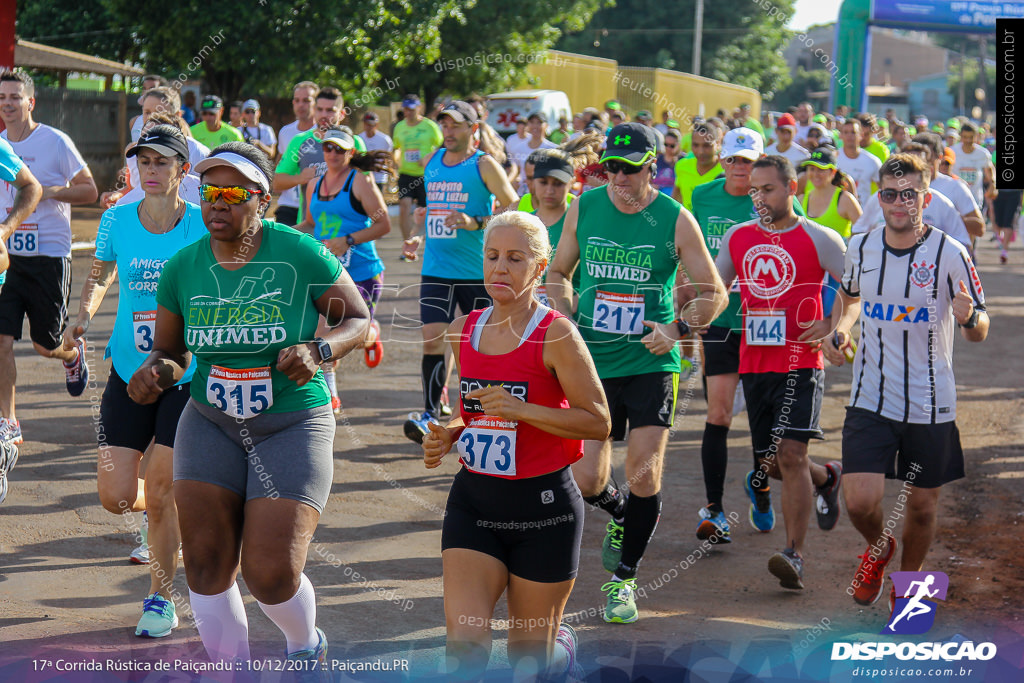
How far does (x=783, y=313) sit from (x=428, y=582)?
230 centimetres

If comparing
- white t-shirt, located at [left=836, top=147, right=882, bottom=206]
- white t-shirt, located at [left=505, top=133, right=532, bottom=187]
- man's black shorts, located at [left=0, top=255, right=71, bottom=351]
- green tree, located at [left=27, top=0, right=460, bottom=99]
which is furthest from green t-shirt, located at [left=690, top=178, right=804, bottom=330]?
green tree, located at [left=27, top=0, right=460, bottom=99]

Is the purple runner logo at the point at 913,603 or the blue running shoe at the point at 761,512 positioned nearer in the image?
the purple runner logo at the point at 913,603

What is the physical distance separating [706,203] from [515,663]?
14.5 ft

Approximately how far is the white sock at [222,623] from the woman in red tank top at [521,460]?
81 centimetres

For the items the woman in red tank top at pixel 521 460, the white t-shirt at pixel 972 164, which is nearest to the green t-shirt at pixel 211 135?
the woman in red tank top at pixel 521 460

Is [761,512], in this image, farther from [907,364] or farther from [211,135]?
[211,135]

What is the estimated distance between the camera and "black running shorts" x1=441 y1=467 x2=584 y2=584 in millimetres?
3799

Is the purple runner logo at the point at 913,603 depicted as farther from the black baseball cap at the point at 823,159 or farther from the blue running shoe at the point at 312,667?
the black baseball cap at the point at 823,159

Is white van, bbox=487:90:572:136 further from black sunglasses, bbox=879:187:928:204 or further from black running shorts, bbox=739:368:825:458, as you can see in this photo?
black sunglasses, bbox=879:187:928:204

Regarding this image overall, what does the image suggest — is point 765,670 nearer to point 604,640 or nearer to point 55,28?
point 604,640

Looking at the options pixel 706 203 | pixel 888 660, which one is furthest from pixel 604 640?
pixel 706 203

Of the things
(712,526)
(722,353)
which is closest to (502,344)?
(712,526)

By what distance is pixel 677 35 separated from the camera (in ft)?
167

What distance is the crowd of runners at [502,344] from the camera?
151 inches
